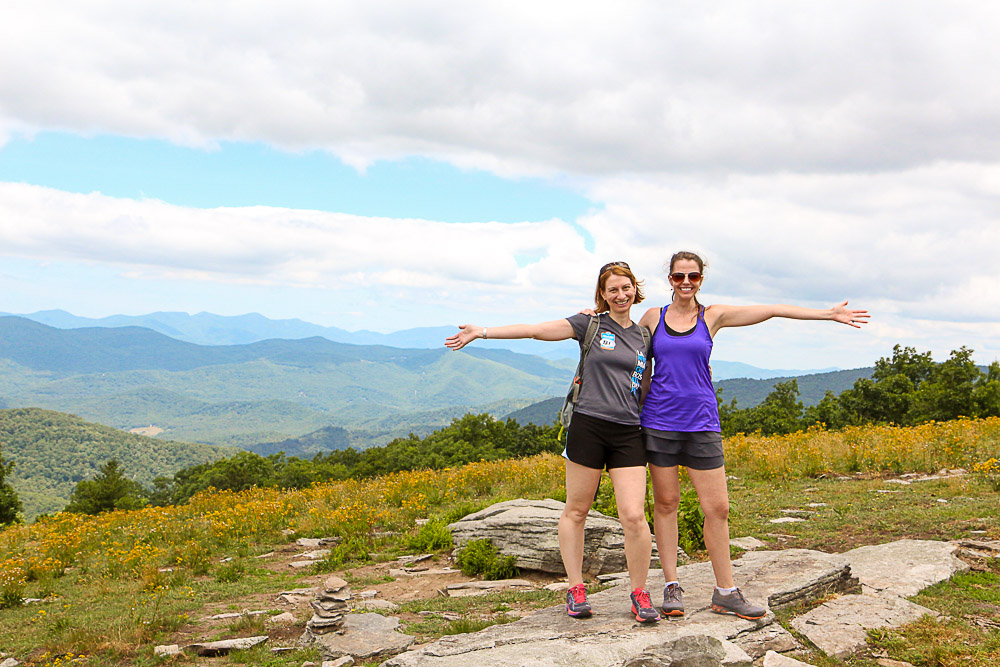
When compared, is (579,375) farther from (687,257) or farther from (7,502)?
(7,502)

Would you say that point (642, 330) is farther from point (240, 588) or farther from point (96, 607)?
point (96, 607)

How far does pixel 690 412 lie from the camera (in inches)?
196

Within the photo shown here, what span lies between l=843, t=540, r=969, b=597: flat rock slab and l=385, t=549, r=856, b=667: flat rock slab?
1.55ft

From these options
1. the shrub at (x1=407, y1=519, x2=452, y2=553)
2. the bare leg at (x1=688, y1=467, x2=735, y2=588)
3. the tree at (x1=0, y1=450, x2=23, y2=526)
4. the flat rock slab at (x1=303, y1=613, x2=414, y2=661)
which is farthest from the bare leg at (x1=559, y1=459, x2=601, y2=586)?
the tree at (x1=0, y1=450, x2=23, y2=526)

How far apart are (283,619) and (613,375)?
4.73m

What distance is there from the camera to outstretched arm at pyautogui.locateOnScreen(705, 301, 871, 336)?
5262 mm

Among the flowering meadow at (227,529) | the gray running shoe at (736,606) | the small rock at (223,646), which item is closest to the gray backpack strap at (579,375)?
the gray running shoe at (736,606)

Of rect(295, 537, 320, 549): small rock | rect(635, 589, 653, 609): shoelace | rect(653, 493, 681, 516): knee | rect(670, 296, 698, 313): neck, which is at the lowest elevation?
rect(295, 537, 320, 549): small rock

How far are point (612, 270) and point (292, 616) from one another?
5.24m

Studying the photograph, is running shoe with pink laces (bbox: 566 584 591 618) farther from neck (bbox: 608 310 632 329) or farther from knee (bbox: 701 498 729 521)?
neck (bbox: 608 310 632 329)

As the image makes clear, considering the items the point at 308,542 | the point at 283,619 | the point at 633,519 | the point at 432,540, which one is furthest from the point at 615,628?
the point at 308,542

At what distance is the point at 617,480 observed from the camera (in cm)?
501

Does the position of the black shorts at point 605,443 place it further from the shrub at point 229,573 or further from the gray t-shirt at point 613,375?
the shrub at point 229,573

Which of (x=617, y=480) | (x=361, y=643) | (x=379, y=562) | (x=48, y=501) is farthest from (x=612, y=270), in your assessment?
(x=48, y=501)
